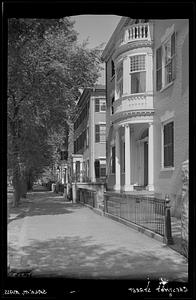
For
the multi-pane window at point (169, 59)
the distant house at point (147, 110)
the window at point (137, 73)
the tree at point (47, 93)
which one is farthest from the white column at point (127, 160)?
the multi-pane window at point (169, 59)

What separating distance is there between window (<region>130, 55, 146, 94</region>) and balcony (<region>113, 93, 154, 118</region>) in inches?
17.5

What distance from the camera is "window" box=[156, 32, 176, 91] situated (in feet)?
38.2

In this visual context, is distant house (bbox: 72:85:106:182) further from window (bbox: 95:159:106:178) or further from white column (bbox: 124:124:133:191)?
white column (bbox: 124:124:133:191)

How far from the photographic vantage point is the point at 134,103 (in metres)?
15.8

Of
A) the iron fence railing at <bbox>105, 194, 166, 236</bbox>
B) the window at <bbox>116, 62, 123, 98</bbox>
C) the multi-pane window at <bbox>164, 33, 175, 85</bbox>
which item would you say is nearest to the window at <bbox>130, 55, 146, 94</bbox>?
the window at <bbox>116, 62, 123, 98</bbox>

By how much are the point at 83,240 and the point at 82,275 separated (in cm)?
308

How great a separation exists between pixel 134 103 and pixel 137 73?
151cm

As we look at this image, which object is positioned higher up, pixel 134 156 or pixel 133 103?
pixel 133 103

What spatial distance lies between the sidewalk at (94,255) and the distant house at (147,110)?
8.72ft

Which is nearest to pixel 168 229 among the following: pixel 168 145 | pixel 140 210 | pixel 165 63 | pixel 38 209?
pixel 140 210

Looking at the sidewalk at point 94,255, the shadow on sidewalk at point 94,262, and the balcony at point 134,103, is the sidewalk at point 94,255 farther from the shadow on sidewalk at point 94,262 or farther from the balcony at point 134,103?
the balcony at point 134,103

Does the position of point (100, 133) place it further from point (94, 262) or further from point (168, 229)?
point (94, 262)

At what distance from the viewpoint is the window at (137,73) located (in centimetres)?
1617

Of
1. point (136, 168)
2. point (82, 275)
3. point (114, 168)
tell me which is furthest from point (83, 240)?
point (114, 168)
